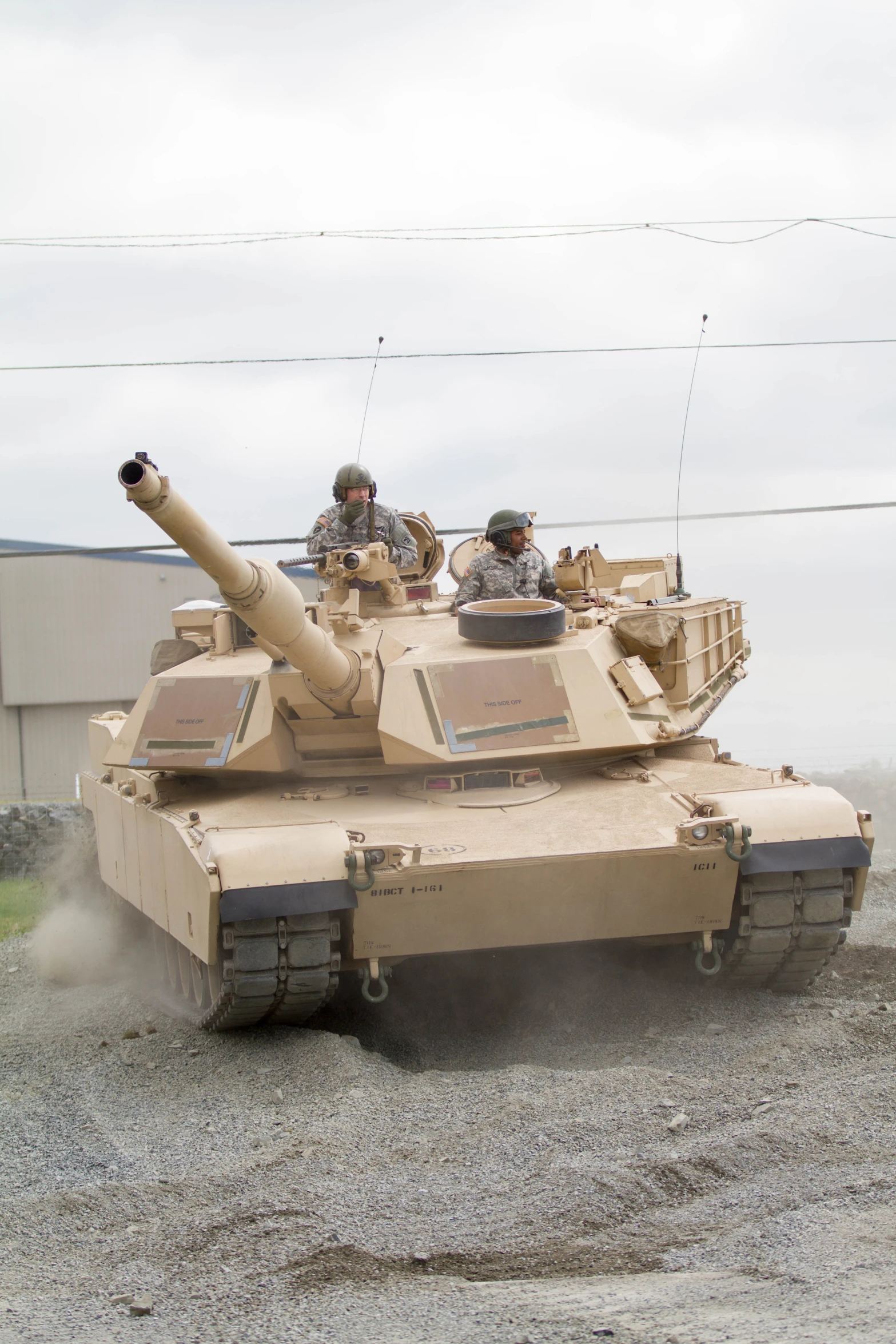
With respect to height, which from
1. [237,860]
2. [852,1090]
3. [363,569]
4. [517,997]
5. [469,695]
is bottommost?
[517,997]

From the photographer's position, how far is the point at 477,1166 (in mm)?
5508

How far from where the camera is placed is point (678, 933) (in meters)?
7.80

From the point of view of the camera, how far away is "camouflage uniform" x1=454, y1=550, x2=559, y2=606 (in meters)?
10.3

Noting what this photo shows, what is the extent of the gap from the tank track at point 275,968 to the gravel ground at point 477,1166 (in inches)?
9.6

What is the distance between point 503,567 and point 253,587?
3975 millimetres

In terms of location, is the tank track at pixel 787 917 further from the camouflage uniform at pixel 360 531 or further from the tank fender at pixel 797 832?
the camouflage uniform at pixel 360 531

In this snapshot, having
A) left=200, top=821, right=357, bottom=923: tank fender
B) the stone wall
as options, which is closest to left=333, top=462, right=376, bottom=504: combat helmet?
left=200, top=821, right=357, bottom=923: tank fender

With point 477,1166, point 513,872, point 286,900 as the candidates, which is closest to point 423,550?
point 513,872

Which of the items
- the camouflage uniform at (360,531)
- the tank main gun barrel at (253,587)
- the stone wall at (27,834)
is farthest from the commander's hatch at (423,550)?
the stone wall at (27,834)

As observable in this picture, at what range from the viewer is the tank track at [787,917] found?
757cm

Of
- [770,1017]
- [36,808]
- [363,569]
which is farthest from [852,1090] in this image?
[36,808]

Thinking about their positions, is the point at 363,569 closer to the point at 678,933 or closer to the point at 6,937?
the point at 678,933

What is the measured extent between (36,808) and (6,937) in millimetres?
4357

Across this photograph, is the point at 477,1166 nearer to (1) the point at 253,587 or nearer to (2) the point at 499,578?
(1) the point at 253,587
